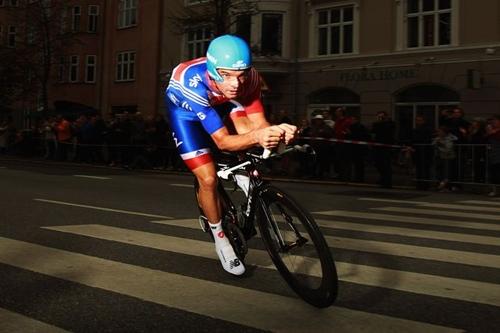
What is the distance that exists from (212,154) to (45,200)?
6.08 meters

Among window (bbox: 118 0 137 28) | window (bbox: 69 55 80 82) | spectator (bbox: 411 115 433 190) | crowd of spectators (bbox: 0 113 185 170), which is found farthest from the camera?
window (bbox: 69 55 80 82)

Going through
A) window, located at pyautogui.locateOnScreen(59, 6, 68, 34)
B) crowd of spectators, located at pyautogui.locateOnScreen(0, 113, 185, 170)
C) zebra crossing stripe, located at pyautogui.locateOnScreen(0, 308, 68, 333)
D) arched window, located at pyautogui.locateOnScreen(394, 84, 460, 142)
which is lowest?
zebra crossing stripe, located at pyautogui.locateOnScreen(0, 308, 68, 333)

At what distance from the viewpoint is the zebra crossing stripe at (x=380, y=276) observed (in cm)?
444

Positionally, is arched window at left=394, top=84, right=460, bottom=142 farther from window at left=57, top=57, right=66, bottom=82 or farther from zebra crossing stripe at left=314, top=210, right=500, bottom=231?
window at left=57, top=57, right=66, bottom=82

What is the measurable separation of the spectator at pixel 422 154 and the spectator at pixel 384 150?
2.03ft

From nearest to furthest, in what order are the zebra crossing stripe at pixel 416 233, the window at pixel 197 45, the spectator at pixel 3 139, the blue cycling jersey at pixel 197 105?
Answer: the blue cycling jersey at pixel 197 105 → the zebra crossing stripe at pixel 416 233 → the spectator at pixel 3 139 → the window at pixel 197 45

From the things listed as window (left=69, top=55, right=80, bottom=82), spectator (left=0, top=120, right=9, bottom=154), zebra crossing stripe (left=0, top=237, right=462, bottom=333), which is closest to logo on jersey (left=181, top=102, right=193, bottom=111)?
zebra crossing stripe (left=0, top=237, right=462, bottom=333)

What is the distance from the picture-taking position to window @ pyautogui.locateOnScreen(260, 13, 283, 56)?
27500 millimetres

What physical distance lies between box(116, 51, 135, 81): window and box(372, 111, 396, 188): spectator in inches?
859

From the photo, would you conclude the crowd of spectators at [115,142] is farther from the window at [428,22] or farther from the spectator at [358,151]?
the window at [428,22]

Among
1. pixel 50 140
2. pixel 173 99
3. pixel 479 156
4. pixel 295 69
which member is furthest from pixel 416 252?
pixel 295 69

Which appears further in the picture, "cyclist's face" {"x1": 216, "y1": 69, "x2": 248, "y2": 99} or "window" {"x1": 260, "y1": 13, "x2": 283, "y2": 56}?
"window" {"x1": 260, "y1": 13, "x2": 283, "y2": 56}

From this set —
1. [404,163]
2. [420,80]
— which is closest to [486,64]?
[420,80]

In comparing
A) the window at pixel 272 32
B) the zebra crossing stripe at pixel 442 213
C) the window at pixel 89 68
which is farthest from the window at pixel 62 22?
the zebra crossing stripe at pixel 442 213
